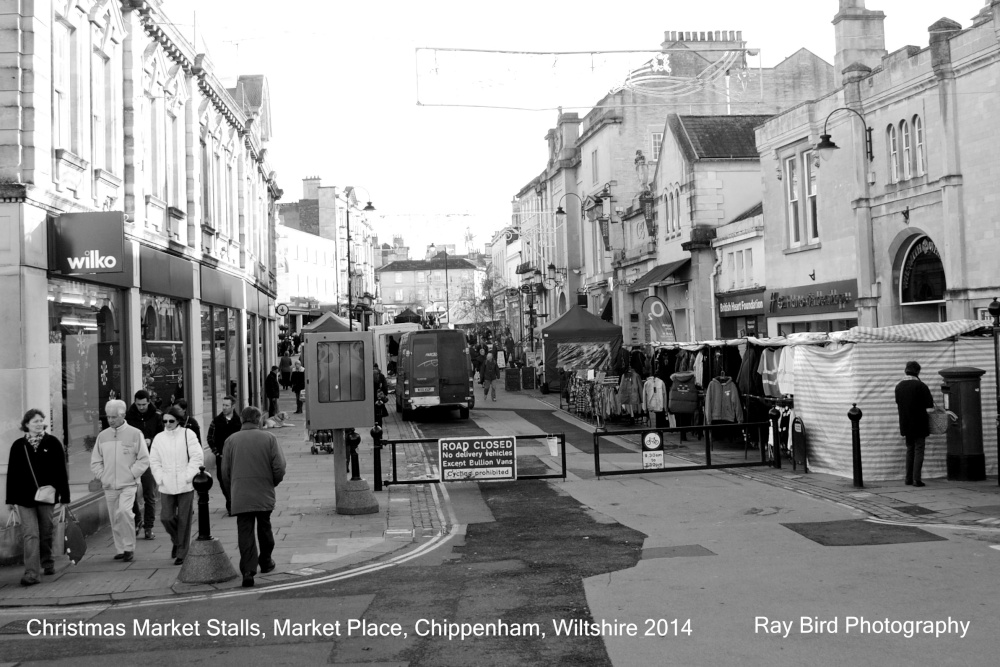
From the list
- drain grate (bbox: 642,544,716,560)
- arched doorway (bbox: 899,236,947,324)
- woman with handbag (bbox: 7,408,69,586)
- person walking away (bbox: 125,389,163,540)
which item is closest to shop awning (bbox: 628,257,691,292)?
arched doorway (bbox: 899,236,947,324)

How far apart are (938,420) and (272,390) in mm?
19803

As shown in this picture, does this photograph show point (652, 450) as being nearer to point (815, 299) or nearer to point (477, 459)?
point (477, 459)

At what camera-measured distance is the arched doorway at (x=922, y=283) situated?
68.0 ft

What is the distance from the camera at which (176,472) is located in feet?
34.9

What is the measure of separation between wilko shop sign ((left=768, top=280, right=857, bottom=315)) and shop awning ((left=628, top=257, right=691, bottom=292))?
296 inches

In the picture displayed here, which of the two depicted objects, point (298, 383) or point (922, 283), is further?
point (298, 383)

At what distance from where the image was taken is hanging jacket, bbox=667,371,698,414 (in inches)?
812

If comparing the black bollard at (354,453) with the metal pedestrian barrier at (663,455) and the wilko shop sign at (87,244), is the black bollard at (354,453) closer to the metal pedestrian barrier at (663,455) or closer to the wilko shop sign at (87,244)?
the metal pedestrian barrier at (663,455)

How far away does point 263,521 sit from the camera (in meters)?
9.77

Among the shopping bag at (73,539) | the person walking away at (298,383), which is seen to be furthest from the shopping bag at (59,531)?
the person walking away at (298,383)

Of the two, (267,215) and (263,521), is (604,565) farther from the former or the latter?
(267,215)

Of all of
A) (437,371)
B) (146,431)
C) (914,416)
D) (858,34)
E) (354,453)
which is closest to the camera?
(146,431)

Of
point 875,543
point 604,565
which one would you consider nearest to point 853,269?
point 875,543

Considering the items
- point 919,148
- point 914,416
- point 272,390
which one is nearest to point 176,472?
point 914,416
